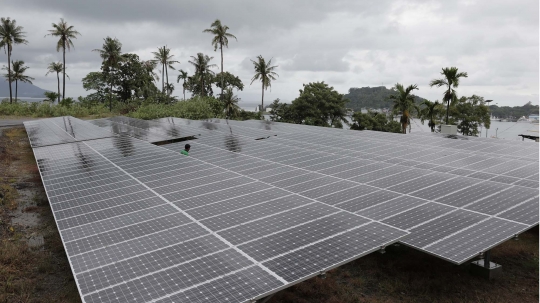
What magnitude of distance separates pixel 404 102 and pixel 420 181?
1649 inches

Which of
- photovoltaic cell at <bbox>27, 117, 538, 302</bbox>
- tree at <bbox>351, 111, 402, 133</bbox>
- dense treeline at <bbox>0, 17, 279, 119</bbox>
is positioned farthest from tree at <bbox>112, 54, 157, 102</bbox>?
photovoltaic cell at <bbox>27, 117, 538, 302</bbox>

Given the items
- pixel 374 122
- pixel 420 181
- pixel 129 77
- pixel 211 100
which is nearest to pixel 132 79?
pixel 129 77

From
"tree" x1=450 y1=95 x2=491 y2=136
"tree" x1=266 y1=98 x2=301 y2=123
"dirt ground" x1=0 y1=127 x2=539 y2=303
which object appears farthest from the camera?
"tree" x1=266 y1=98 x2=301 y2=123

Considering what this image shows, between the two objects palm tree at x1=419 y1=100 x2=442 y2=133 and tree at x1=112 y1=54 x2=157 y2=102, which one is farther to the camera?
tree at x1=112 y1=54 x2=157 y2=102

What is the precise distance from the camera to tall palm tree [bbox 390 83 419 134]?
52.6 meters

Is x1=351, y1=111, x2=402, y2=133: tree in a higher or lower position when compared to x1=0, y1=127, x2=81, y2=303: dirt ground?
higher

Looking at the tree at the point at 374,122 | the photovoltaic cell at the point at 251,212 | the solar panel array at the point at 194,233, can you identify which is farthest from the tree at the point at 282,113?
the solar panel array at the point at 194,233

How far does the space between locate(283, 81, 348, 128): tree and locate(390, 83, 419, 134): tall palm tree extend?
13.4 m

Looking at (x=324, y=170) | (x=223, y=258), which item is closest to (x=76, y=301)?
(x=223, y=258)

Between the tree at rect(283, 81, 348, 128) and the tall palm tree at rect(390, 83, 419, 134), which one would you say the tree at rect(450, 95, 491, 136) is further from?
the tree at rect(283, 81, 348, 128)

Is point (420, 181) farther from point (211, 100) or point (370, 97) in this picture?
point (370, 97)

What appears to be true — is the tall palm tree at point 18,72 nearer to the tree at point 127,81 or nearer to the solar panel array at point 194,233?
the tree at point 127,81

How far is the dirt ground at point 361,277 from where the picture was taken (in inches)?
424

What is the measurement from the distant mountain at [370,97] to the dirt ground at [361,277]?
128701 millimetres
